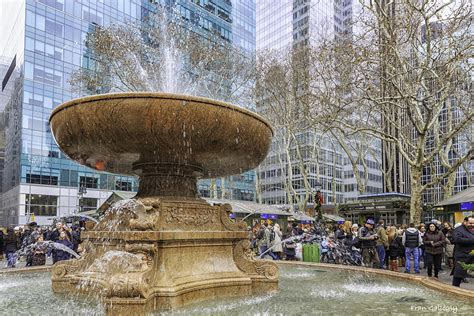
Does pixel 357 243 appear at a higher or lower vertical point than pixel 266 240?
higher

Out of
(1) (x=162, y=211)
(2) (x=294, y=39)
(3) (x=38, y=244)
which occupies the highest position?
(2) (x=294, y=39)

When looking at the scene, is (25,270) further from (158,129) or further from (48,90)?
(48,90)

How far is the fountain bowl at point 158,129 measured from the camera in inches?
206

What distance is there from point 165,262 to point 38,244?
5874 mm

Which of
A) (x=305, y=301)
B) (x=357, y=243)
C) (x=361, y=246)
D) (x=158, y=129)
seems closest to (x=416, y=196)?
(x=357, y=243)

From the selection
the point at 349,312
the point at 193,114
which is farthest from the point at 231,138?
the point at 349,312

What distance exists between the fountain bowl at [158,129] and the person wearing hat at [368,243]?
20.9 ft

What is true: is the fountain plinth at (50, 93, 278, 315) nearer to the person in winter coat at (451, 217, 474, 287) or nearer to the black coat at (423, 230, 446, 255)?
the person in winter coat at (451, 217, 474, 287)

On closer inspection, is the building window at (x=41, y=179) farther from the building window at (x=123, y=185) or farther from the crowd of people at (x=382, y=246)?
the crowd of people at (x=382, y=246)

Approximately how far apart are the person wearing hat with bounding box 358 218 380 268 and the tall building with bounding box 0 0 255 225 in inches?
1200

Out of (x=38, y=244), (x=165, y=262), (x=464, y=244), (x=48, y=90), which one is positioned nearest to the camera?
(x=165, y=262)

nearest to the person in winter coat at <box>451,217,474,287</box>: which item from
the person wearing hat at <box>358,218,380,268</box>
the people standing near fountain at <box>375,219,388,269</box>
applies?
the person wearing hat at <box>358,218,380,268</box>

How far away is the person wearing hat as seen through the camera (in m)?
11.8

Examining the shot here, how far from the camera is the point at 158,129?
5383mm
